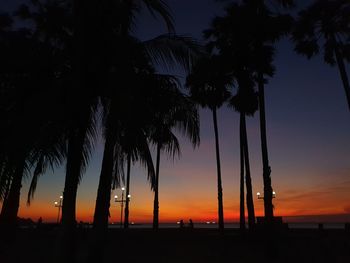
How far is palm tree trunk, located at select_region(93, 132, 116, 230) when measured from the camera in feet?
35.0

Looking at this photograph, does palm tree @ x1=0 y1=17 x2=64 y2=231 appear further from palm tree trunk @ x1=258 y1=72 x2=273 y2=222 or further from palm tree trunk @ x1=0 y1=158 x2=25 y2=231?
palm tree trunk @ x1=258 y1=72 x2=273 y2=222

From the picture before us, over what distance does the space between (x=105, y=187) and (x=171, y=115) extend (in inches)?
101

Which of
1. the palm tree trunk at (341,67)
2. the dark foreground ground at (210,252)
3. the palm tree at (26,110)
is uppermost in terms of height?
the palm tree trunk at (341,67)

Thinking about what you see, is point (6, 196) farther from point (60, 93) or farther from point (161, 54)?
point (161, 54)

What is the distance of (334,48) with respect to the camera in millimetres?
22172

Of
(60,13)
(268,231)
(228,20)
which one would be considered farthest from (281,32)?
(60,13)

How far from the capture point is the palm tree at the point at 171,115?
34.3 ft

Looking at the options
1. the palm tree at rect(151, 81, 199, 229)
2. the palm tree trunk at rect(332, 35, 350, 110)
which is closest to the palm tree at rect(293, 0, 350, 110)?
the palm tree trunk at rect(332, 35, 350, 110)

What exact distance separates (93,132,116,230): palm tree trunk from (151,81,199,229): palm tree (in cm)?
119

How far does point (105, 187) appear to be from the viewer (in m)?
10.9

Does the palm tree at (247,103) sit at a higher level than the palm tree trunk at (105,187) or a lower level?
higher

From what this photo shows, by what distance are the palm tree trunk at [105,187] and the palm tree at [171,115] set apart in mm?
1193

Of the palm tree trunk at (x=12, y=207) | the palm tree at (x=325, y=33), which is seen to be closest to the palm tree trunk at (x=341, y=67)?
the palm tree at (x=325, y=33)

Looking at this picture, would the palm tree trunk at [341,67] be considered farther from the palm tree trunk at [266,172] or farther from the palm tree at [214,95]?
the palm tree at [214,95]
